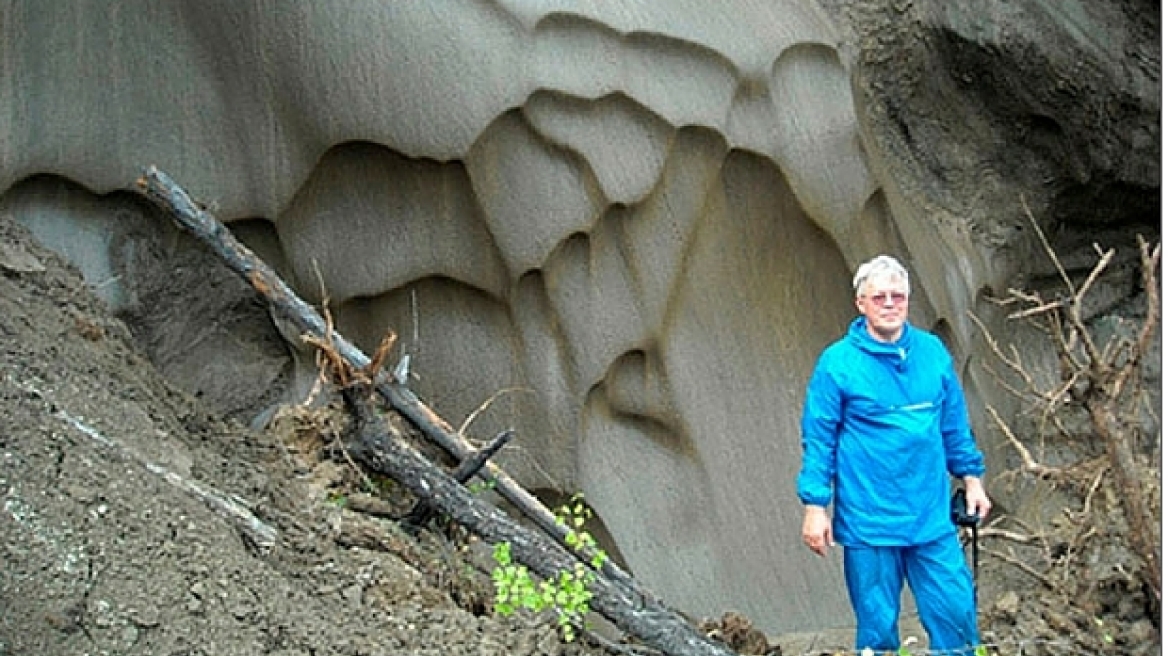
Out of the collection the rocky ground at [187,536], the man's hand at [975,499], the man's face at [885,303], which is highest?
the man's face at [885,303]

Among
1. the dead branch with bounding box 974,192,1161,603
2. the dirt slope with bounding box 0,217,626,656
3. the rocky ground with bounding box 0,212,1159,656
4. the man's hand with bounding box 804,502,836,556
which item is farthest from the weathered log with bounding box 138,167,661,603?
the dead branch with bounding box 974,192,1161,603

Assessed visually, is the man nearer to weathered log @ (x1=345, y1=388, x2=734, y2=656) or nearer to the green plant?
weathered log @ (x1=345, y1=388, x2=734, y2=656)

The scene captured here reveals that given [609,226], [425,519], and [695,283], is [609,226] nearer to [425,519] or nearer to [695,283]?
[695,283]

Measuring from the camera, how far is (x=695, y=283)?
22.6 feet

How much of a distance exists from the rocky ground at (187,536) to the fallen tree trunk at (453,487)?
16 cm

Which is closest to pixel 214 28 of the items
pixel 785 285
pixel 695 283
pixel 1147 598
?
pixel 695 283

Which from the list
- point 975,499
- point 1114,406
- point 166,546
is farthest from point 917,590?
point 166,546

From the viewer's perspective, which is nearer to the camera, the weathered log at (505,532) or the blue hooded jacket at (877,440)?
the weathered log at (505,532)

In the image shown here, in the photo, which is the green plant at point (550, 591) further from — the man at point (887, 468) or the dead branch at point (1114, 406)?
the dead branch at point (1114, 406)

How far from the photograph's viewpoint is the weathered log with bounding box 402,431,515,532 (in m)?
4.80

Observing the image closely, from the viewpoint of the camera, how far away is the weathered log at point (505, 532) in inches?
177

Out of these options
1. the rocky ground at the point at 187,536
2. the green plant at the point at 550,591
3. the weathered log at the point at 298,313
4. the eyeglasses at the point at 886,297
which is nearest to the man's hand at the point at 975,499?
the rocky ground at the point at 187,536

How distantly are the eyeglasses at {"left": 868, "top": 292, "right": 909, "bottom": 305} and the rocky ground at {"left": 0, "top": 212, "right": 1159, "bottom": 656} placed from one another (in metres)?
1.18

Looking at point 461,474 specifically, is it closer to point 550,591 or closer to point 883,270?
point 550,591
